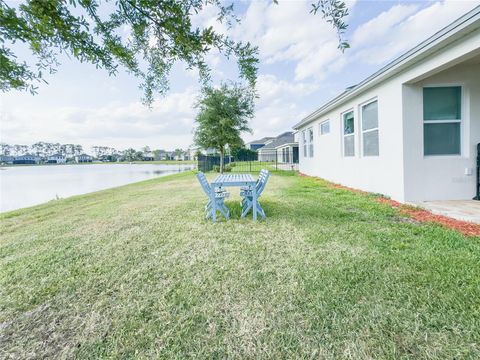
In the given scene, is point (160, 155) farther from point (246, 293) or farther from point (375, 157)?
point (246, 293)

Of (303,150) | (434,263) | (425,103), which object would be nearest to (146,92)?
(434,263)

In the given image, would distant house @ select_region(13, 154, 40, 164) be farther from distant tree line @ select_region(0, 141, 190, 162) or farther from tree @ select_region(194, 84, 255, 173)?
tree @ select_region(194, 84, 255, 173)

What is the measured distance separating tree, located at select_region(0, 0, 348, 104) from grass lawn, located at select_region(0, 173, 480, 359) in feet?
6.15

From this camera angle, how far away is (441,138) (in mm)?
5586

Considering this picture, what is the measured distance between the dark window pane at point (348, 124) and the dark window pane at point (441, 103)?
2.66 metres

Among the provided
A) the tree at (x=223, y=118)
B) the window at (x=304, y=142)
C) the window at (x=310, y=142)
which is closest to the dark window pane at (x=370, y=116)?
the window at (x=310, y=142)

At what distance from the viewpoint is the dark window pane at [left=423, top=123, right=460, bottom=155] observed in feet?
18.2

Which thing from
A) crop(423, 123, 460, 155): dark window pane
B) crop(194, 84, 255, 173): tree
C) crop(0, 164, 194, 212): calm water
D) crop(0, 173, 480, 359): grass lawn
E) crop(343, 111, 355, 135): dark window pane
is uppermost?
crop(194, 84, 255, 173): tree

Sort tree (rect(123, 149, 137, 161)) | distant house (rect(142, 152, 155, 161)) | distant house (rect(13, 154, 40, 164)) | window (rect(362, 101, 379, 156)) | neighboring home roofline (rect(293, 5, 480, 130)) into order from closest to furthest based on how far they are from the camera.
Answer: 1. neighboring home roofline (rect(293, 5, 480, 130))
2. window (rect(362, 101, 379, 156))
3. distant house (rect(13, 154, 40, 164))
4. tree (rect(123, 149, 137, 161))
5. distant house (rect(142, 152, 155, 161))

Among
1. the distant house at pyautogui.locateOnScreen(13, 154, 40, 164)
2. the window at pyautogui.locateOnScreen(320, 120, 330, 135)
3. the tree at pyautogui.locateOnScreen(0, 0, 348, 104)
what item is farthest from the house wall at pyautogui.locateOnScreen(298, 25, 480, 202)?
the distant house at pyautogui.locateOnScreen(13, 154, 40, 164)

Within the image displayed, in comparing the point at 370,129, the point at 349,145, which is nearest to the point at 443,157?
the point at 370,129

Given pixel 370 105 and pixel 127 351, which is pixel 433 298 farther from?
pixel 370 105

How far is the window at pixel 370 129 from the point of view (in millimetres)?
6918

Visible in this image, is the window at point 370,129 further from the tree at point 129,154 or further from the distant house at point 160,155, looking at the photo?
the distant house at point 160,155
